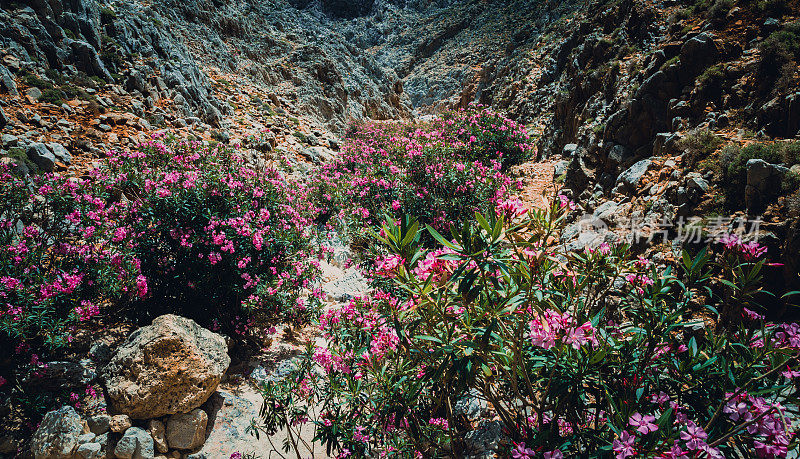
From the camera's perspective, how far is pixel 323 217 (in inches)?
356

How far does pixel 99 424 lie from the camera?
3285mm

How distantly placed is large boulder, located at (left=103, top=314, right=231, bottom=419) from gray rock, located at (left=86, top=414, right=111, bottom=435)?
12 cm

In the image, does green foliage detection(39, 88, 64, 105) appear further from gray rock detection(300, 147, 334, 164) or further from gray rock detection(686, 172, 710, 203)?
gray rock detection(686, 172, 710, 203)

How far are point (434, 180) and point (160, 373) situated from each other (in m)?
5.71

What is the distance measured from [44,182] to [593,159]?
29.9 ft

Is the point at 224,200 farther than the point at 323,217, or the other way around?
the point at 323,217

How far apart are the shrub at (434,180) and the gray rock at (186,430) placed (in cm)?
416

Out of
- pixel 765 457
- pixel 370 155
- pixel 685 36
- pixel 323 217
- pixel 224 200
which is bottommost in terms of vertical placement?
pixel 323 217

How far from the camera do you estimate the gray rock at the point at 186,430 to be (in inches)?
137

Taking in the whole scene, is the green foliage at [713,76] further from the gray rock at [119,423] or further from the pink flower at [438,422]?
the gray rock at [119,423]

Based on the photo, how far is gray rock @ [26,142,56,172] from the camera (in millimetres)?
5734

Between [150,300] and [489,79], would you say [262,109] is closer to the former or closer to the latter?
[150,300]

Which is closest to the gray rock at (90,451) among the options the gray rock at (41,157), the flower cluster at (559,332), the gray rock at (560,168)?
the flower cluster at (559,332)

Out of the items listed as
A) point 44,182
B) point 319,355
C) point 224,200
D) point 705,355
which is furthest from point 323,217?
point 705,355
